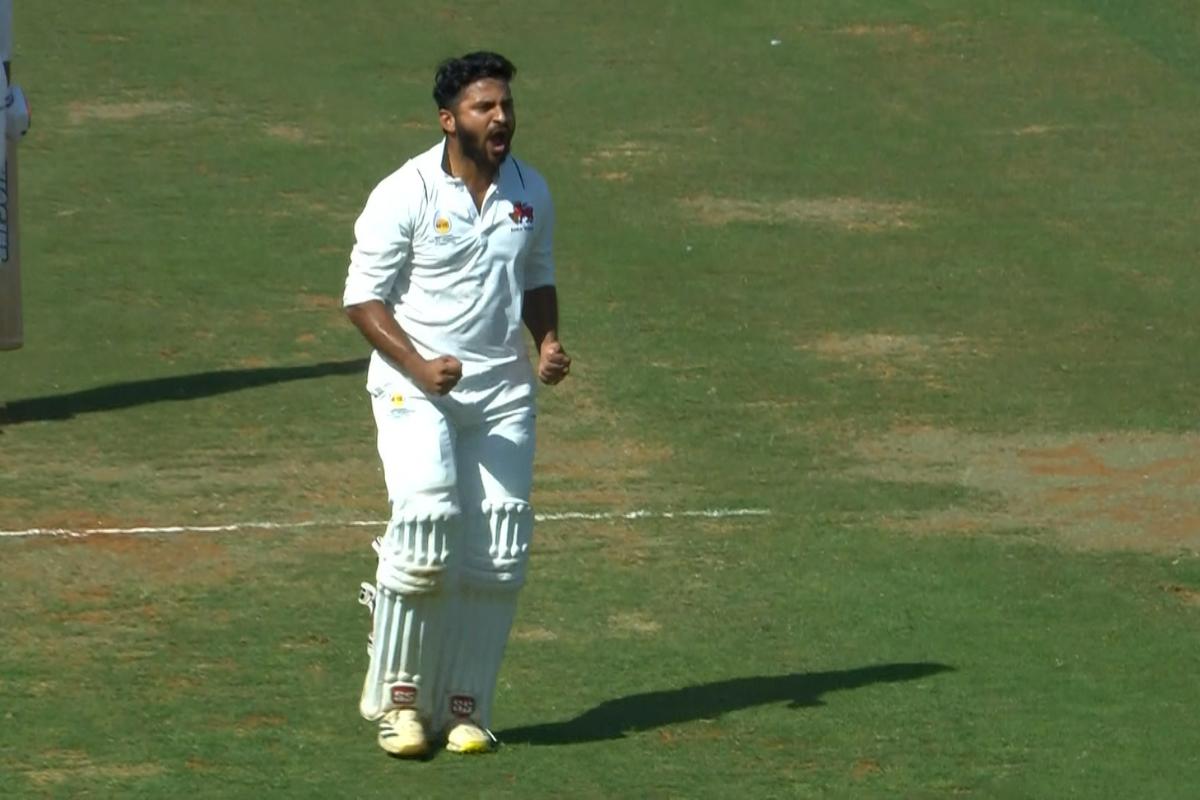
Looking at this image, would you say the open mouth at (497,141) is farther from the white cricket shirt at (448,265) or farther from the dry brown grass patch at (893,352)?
the dry brown grass patch at (893,352)

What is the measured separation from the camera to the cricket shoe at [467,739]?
7633mm

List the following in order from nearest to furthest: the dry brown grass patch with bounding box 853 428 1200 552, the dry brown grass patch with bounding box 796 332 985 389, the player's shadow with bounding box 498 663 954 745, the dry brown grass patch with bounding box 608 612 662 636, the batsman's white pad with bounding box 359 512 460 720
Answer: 1. the batsman's white pad with bounding box 359 512 460 720
2. the player's shadow with bounding box 498 663 954 745
3. the dry brown grass patch with bounding box 608 612 662 636
4. the dry brown grass patch with bounding box 853 428 1200 552
5. the dry brown grass patch with bounding box 796 332 985 389

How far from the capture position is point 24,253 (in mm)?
15562

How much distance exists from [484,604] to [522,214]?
1238 mm

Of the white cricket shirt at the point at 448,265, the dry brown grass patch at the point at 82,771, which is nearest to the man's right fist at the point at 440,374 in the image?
the white cricket shirt at the point at 448,265

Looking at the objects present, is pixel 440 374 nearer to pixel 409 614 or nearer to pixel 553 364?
pixel 553 364

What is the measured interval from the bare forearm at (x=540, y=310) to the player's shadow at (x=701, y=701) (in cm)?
130

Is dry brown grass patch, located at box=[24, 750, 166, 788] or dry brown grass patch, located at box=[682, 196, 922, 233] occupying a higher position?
dry brown grass patch, located at box=[682, 196, 922, 233]

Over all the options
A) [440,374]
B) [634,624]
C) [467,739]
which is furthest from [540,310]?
[634,624]

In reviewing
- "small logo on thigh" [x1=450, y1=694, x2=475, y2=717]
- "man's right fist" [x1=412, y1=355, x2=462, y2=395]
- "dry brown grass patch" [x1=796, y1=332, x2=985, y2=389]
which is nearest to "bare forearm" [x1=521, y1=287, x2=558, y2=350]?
"man's right fist" [x1=412, y1=355, x2=462, y2=395]

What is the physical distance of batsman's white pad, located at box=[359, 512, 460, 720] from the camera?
7.35m

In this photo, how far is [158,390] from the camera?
12898mm

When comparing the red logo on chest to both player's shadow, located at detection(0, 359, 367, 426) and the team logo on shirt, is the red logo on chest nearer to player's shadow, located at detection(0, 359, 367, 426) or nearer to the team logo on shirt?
the team logo on shirt

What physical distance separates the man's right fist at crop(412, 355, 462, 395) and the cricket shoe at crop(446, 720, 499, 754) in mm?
1129
